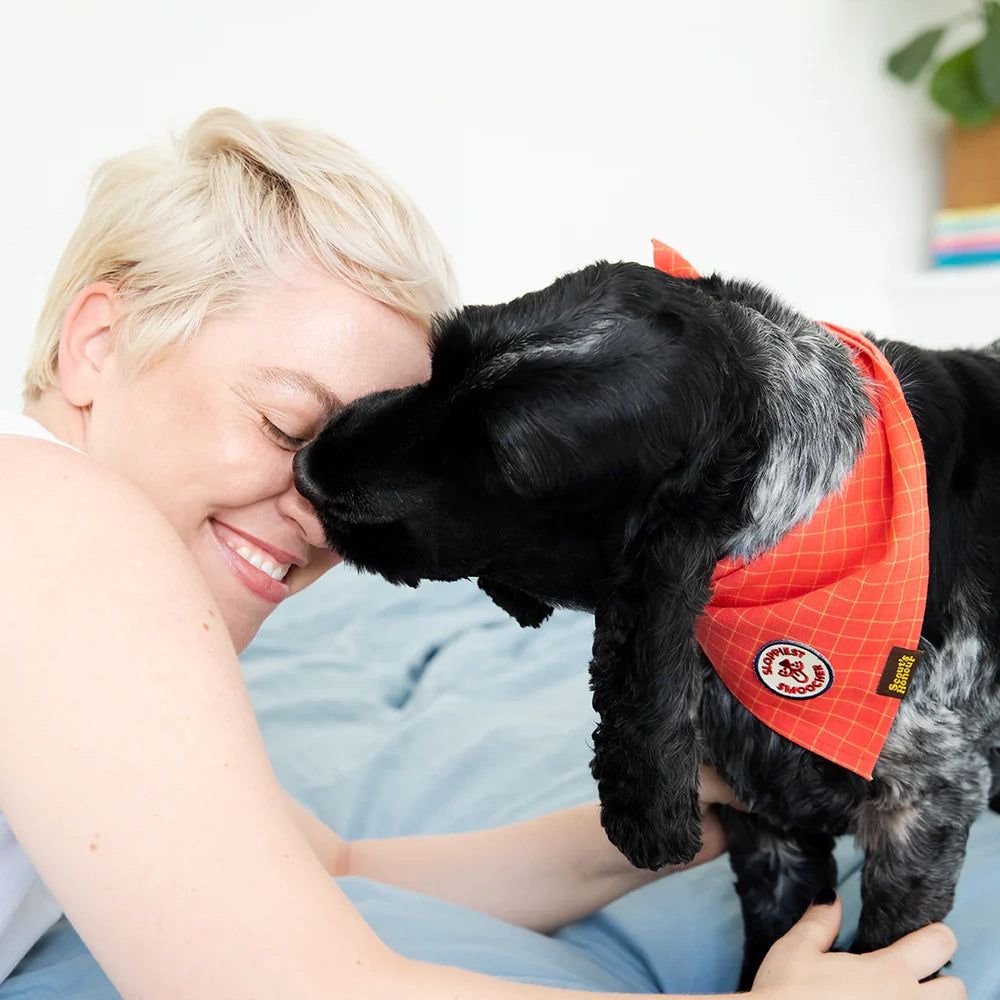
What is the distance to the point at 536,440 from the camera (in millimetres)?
1034

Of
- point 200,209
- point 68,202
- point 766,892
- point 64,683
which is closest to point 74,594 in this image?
point 64,683

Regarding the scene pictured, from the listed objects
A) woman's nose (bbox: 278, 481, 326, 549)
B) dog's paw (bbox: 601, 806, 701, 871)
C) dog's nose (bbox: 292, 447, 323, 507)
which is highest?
dog's nose (bbox: 292, 447, 323, 507)

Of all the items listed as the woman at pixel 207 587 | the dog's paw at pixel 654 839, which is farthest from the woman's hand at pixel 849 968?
the dog's paw at pixel 654 839

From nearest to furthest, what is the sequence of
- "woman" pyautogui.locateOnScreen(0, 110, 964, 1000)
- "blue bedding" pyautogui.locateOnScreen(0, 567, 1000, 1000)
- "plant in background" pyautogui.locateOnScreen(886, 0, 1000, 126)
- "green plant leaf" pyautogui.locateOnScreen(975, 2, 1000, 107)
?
"woman" pyautogui.locateOnScreen(0, 110, 964, 1000) → "blue bedding" pyautogui.locateOnScreen(0, 567, 1000, 1000) → "green plant leaf" pyautogui.locateOnScreen(975, 2, 1000, 107) → "plant in background" pyautogui.locateOnScreen(886, 0, 1000, 126)

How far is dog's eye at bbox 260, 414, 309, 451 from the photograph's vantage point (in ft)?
4.20

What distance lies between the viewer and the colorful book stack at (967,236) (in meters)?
4.45

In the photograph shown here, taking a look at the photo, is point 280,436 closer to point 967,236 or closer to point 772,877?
point 772,877

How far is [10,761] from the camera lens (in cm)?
79

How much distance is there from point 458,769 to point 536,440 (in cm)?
116

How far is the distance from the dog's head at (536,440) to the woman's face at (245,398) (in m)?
0.10

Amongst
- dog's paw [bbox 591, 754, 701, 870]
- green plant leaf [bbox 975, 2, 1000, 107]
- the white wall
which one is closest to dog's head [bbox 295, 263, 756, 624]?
dog's paw [bbox 591, 754, 701, 870]

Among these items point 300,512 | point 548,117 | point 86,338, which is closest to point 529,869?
point 300,512

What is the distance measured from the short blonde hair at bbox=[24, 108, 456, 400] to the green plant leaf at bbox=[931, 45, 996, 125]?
368 centimetres

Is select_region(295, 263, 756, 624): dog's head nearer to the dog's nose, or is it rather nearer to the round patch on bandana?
the dog's nose
